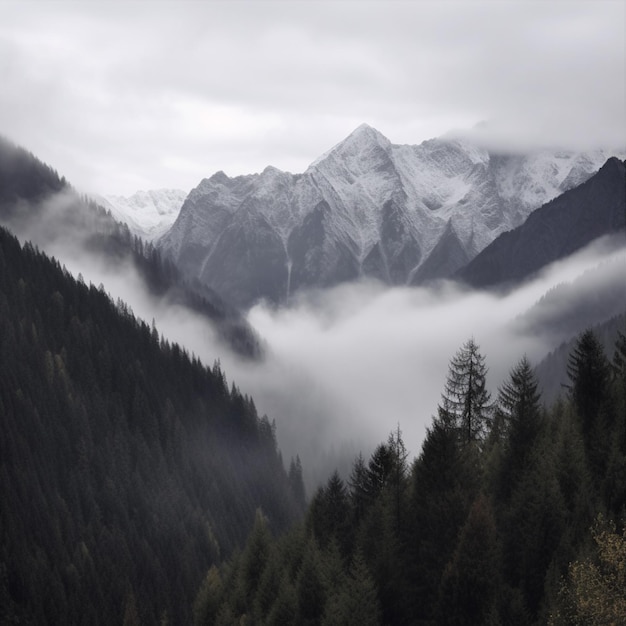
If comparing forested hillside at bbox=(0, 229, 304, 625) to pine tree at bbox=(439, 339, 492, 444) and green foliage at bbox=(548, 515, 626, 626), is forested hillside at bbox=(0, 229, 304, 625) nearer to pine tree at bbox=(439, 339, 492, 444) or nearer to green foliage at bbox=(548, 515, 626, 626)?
pine tree at bbox=(439, 339, 492, 444)

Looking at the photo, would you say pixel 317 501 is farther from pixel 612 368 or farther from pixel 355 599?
pixel 612 368

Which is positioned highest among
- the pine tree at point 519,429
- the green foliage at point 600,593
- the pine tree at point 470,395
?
the pine tree at point 470,395

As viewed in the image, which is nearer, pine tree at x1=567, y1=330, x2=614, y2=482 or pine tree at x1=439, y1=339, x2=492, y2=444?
pine tree at x1=567, y1=330, x2=614, y2=482

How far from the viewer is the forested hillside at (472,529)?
54.2 m

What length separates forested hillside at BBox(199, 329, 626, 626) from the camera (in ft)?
178

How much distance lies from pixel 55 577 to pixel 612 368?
341 ft

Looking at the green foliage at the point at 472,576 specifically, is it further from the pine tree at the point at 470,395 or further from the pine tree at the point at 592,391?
the pine tree at the point at 470,395

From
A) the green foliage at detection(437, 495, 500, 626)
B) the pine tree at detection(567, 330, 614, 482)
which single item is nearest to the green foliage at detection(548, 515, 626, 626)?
the green foliage at detection(437, 495, 500, 626)

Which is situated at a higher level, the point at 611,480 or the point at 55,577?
the point at 55,577

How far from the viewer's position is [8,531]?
14625cm

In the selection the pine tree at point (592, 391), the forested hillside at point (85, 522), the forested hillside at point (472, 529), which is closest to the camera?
the forested hillside at point (472, 529)

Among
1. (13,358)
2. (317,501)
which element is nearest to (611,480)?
(317,501)

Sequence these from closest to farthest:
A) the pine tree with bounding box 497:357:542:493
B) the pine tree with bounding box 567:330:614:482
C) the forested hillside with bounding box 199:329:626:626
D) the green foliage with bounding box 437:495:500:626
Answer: the forested hillside with bounding box 199:329:626:626
the green foliage with bounding box 437:495:500:626
the pine tree with bounding box 497:357:542:493
the pine tree with bounding box 567:330:614:482

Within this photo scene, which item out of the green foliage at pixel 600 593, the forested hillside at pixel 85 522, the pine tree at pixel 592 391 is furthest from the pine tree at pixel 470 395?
the forested hillside at pixel 85 522
